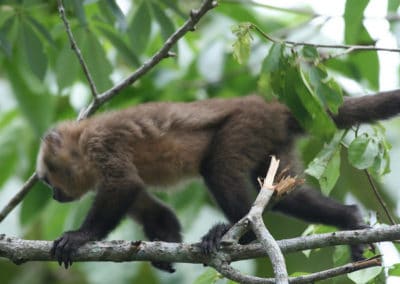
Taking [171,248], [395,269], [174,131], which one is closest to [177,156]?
[174,131]

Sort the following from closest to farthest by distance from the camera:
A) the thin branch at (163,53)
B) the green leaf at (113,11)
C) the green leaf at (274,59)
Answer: the green leaf at (274,59) < the thin branch at (163,53) < the green leaf at (113,11)

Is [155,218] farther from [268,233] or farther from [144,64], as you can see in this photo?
[268,233]

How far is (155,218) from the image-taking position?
23.9 ft

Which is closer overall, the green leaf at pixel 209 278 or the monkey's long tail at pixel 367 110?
the green leaf at pixel 209 278

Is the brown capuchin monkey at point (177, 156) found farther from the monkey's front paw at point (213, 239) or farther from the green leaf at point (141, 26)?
the green leaf at point (141, 26)

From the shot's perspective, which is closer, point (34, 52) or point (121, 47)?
point (34, 52)

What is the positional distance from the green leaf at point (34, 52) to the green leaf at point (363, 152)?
258 centimetres

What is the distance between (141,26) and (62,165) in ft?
4.52

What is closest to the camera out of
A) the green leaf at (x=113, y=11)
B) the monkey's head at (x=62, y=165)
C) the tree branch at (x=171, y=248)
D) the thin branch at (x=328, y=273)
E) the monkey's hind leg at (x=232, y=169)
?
the thin branch at (x=328, y=273)

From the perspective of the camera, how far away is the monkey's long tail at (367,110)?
6.23 meters

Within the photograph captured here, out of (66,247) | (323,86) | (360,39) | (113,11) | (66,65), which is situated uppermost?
(113,11)

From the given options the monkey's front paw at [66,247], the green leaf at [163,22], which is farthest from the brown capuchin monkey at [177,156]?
the green leaf at [163,22]

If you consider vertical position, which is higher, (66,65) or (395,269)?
(66,65)

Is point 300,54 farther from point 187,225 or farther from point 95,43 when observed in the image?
point 187,225
